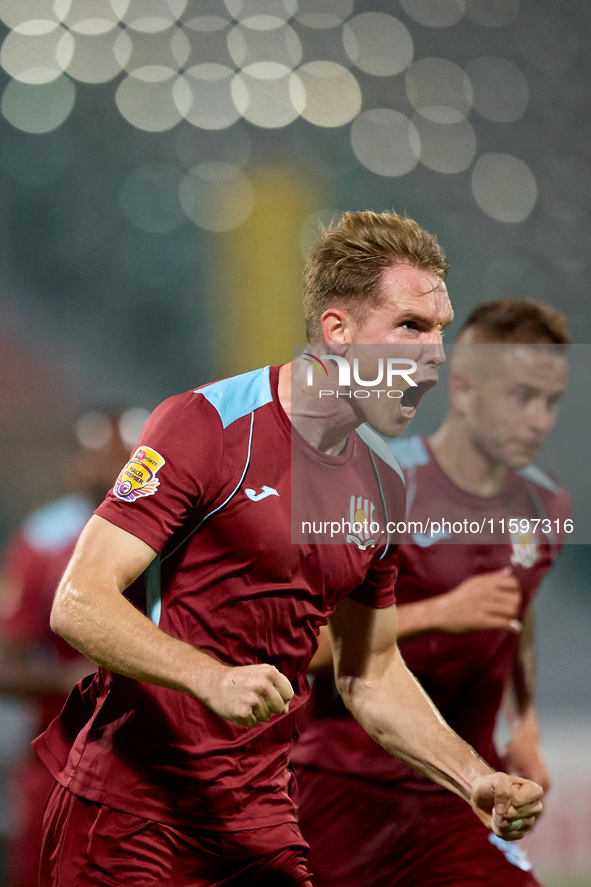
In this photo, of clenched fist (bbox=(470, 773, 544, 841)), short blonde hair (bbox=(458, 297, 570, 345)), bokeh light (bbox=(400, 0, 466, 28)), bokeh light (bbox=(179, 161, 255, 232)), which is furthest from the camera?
bokeh light (bbox=(400, 0, 466, 28))

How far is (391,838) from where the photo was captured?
234cm

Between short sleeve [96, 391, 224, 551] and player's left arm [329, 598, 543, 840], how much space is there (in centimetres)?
52

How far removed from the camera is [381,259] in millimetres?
1729

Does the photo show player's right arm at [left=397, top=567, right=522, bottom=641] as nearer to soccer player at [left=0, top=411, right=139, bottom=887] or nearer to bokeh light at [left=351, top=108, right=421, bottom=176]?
soccer player at [left=0, top=411, right=139, bottom=887]

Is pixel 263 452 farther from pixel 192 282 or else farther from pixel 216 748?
pixel 192 282

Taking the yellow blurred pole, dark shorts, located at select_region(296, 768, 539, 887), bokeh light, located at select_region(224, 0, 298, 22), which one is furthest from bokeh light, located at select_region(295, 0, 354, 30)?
dark shorts, located at select_region(296, 768, 539, 887)

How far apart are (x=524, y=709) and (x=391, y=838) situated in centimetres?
56

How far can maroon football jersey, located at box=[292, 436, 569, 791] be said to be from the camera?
2.39 metres

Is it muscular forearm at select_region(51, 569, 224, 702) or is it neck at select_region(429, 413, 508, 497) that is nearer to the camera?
muscular forearm at select_region(51, 569, 224, 702)

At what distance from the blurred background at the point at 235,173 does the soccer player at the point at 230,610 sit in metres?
4.86

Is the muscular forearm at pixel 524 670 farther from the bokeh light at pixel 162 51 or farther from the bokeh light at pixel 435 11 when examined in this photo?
the bokeh light at pixel 435 11

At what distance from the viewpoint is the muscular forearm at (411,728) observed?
1.62m

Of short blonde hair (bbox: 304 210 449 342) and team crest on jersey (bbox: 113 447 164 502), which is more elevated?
short blonde hair (bbox: 304 210 449 342)

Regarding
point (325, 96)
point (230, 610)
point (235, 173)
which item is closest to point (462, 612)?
point (230, 610)
